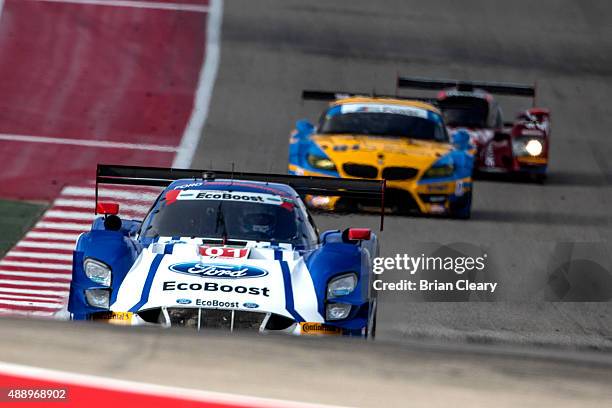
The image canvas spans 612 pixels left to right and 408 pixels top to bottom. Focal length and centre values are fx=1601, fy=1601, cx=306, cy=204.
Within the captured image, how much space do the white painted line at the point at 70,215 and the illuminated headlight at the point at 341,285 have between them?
659cm

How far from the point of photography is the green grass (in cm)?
1499

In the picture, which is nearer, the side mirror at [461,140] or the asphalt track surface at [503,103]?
the asphalt track surface at [503,103]

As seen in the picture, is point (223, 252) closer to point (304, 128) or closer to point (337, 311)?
point (337, 311)

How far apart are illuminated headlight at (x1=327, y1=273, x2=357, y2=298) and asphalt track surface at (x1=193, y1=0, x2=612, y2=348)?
23.1 inches

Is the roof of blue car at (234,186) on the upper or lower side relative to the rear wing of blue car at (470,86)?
lower

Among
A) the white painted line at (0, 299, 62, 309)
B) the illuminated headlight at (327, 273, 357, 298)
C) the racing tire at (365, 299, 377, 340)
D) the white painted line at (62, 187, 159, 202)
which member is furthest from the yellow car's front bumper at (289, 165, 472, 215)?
the illuminated headlight at (327, 273, 357, 298)

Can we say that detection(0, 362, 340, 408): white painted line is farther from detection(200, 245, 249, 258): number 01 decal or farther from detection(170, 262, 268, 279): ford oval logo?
detection(200, 245, 249, 258): number 01 decal

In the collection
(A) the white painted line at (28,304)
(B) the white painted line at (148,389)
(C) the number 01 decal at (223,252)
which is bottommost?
(A) the white painted line at (28,304)

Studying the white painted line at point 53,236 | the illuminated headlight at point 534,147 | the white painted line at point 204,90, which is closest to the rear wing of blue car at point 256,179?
the white painted line at point 53,236

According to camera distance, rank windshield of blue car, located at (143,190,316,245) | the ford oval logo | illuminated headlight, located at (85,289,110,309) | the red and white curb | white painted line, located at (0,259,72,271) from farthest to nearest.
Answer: white painted line, located at (0,259,72,271)
the red and white curb
windshield of blue car, located at (143,190,316,245)
illuminated headlight, located at (85,289,110,309)
the ford oval logo

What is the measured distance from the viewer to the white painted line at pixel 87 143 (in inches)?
816

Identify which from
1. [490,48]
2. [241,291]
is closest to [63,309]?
[241,291]

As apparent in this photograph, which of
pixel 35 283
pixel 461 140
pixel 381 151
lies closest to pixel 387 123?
pixel 461 140

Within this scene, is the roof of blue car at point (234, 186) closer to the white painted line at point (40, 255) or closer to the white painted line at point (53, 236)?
the white painted line at point (40, 255)
